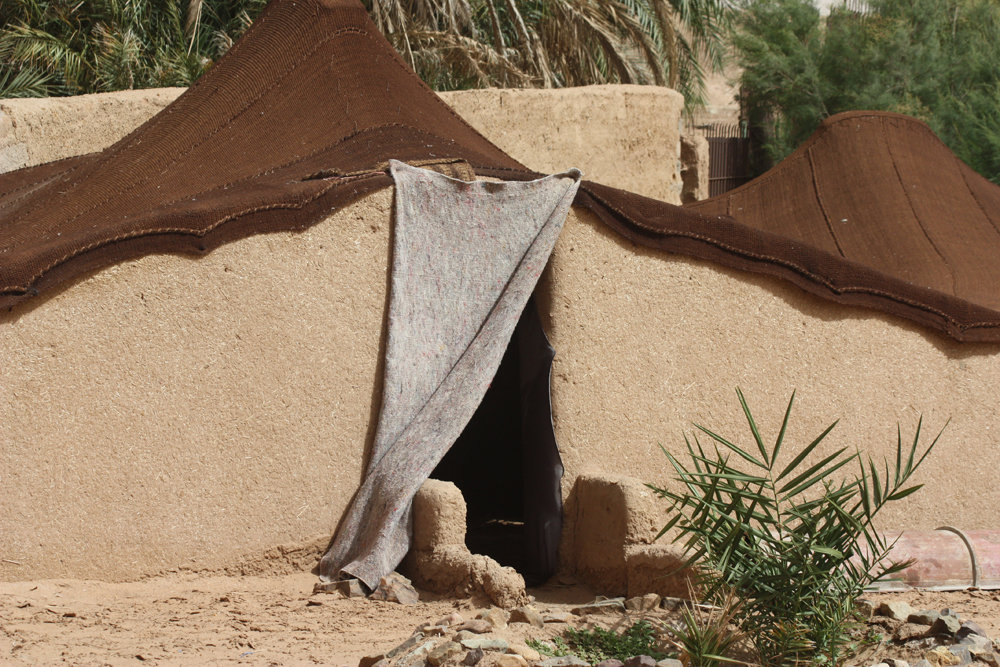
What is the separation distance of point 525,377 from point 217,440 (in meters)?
1.42

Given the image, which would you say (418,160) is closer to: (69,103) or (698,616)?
(698,616)

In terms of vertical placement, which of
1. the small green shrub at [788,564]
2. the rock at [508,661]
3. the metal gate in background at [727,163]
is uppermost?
the metal gate in background at [727,163]

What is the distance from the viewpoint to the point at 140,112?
7871 mm

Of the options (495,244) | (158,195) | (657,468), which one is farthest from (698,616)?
(158,195)

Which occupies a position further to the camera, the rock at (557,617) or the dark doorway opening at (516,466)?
the dark doorway opening at (516,466)

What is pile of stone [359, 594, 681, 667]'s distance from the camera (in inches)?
144

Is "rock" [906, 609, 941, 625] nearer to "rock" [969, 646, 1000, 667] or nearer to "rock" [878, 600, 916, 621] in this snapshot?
"rock" [878, 600, 916, 621]

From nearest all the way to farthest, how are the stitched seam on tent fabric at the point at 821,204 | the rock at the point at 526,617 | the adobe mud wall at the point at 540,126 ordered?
the rock at the point at 526,617 → the adobe mud wall at the point at 540,126 → the stitched seam on tent fabric at the point at 821,204

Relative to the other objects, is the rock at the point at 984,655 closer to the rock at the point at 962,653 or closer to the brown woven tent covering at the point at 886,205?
the rock at the point at 962,653

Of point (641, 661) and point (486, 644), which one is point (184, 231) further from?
point (641, 661)

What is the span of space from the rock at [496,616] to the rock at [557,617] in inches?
5.6

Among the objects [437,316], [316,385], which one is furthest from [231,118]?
[316,385]

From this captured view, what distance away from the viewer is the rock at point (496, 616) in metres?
4.09

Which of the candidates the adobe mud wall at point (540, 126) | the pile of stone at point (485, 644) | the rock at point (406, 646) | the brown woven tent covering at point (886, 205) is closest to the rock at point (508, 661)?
the pile of stone at point (485, 644)
